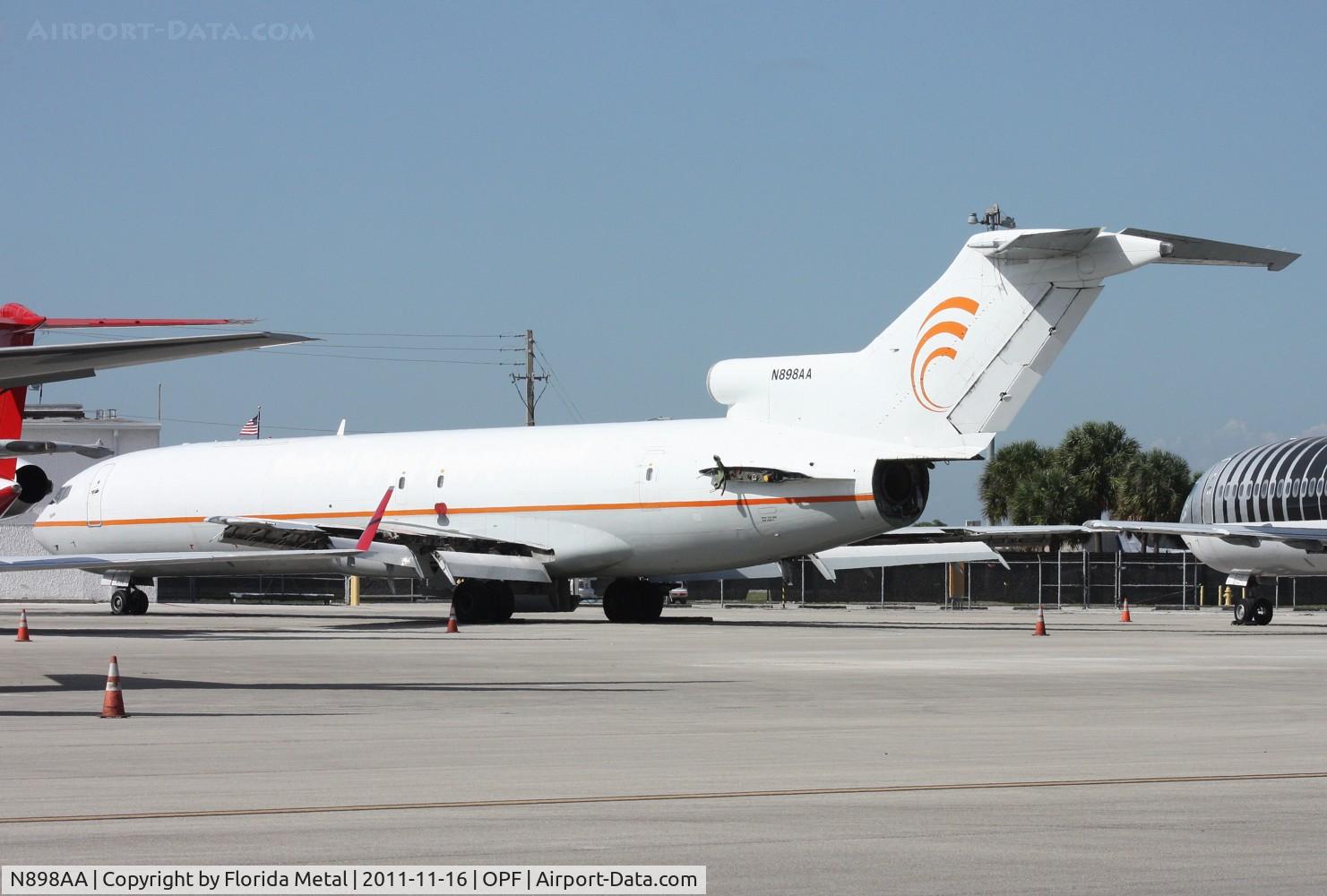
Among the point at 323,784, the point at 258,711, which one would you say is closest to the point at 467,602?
the point at 258,711

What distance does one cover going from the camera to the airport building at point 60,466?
190 feet

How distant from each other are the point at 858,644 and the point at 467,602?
35.0 ft

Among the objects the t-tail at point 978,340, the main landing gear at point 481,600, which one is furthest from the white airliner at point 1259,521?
the main landing gear at point 481,600

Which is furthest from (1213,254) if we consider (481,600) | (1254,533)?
(481,600)

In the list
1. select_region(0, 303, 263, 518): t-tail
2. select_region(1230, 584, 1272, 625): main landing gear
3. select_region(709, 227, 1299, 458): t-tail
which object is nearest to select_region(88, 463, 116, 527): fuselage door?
select_region(0, 303, 263, 518): t-tail

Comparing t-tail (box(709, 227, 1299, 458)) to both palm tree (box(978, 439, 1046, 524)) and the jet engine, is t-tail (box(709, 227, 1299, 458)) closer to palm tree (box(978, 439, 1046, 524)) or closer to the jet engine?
the jet engine

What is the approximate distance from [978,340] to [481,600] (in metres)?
11.3

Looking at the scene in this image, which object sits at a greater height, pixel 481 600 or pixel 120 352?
pixel 120 352

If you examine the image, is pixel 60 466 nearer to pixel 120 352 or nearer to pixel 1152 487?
pixel 1152 487

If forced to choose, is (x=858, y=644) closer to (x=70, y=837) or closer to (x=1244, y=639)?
(x=1244, y=639)

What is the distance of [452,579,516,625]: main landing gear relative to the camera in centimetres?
3416

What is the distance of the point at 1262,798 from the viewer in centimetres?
927

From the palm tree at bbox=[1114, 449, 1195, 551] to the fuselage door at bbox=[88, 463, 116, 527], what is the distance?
164 feet

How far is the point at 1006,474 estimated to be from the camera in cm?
8212
